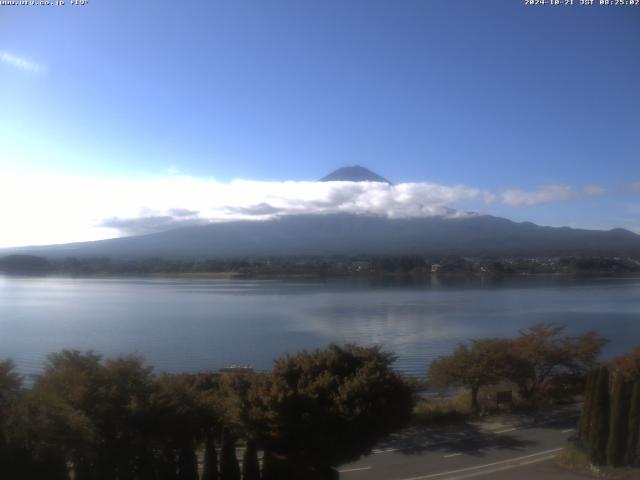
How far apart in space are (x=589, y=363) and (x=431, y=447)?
6.68m

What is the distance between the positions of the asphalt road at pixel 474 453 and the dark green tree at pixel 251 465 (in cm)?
155

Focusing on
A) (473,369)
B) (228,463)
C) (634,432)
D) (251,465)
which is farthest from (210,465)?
(473,369)

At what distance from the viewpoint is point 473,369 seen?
12047 millimetres

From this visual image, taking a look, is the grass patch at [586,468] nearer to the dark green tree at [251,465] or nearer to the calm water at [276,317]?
the dark green tree at [251,465]

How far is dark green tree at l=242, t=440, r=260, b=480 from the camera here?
6.20 metres

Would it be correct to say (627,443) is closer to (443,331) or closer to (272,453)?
(272,453)

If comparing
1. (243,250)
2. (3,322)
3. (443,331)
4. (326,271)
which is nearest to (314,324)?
(443,331)

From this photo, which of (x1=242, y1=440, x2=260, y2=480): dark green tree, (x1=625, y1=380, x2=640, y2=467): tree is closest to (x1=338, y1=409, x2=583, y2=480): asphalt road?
(x1=625, y1=380, x2=640, y2=467): tree

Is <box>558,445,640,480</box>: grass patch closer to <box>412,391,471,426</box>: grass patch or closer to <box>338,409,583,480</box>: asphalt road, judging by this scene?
<box>338,409,583,480</box>: asphalt road

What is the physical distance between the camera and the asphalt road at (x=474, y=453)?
24.4 ft

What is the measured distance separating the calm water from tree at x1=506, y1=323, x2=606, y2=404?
4.35 m

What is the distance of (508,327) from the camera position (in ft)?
85.1

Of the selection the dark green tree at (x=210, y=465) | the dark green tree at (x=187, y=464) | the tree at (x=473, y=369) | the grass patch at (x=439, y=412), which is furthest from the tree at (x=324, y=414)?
the tree at (x=473, y=369)

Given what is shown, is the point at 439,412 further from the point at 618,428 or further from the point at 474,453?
→ the point at 618,428
